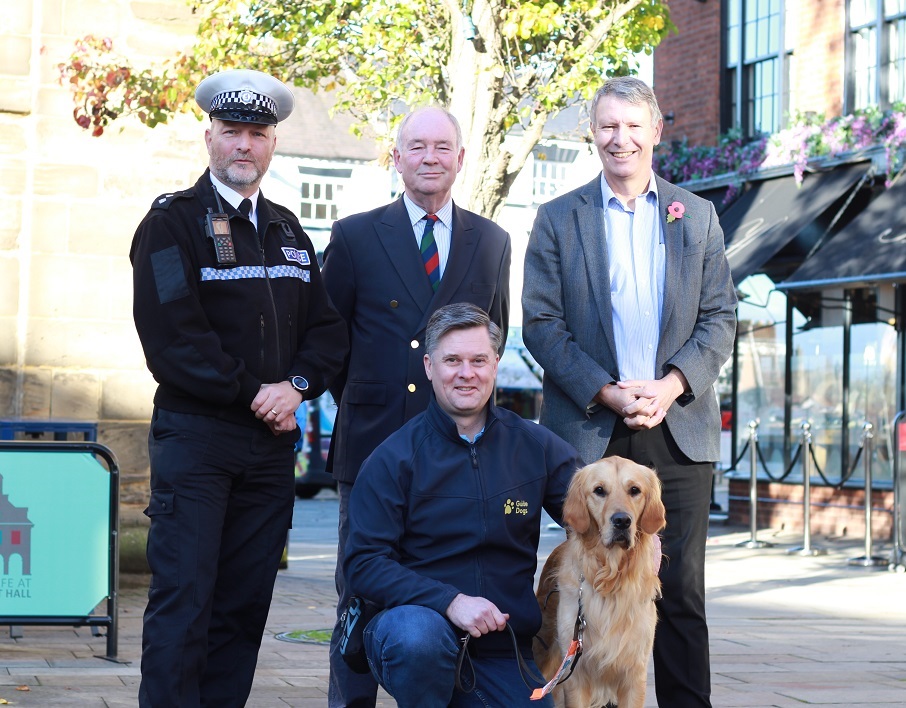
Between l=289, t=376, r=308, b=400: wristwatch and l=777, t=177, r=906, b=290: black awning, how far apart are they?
9691 millimetres

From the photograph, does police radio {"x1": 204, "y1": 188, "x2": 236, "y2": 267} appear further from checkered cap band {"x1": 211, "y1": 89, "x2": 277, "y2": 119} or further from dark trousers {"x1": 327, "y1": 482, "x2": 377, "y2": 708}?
dark trousers {"x1": 327, "y1": 482, "x2": 377, "y2": 708}

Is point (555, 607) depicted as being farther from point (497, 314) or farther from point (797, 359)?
point (797, 359)

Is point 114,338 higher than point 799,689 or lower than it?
higher

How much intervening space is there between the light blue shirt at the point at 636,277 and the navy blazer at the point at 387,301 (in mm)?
631

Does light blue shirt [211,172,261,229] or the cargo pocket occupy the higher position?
light blue shirt [211,172,261,229]

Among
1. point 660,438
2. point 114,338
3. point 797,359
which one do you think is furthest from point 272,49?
point 660,438

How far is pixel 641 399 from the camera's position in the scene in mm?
4754

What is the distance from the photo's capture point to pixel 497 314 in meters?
5.57

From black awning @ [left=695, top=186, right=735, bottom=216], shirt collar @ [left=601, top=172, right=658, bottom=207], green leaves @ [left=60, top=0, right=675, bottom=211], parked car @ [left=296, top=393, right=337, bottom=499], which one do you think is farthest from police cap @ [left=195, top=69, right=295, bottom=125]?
parked car @ [left=296, top=393, right=337, bottom=499]

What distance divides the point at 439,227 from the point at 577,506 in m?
1.40

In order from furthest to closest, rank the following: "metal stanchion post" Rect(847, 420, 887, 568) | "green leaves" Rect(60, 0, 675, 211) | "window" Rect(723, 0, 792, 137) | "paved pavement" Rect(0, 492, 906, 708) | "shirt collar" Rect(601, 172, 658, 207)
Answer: "window" Rect(723, 0, 792, 137)
"metal stanchion post" Rect(847, 420, 887, 568)
"green leaves" Rect(60, 0, 675, 211)
"paved pavement" Rect(0, 492, 906, 708)
"shirt collar" Rect(601, 172, 658, 207)

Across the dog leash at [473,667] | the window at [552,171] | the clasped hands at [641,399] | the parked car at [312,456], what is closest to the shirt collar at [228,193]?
the clasped hands at [641,399]

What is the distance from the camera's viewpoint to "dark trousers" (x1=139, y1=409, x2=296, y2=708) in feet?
15.4

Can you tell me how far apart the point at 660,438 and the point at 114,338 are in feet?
18.8
